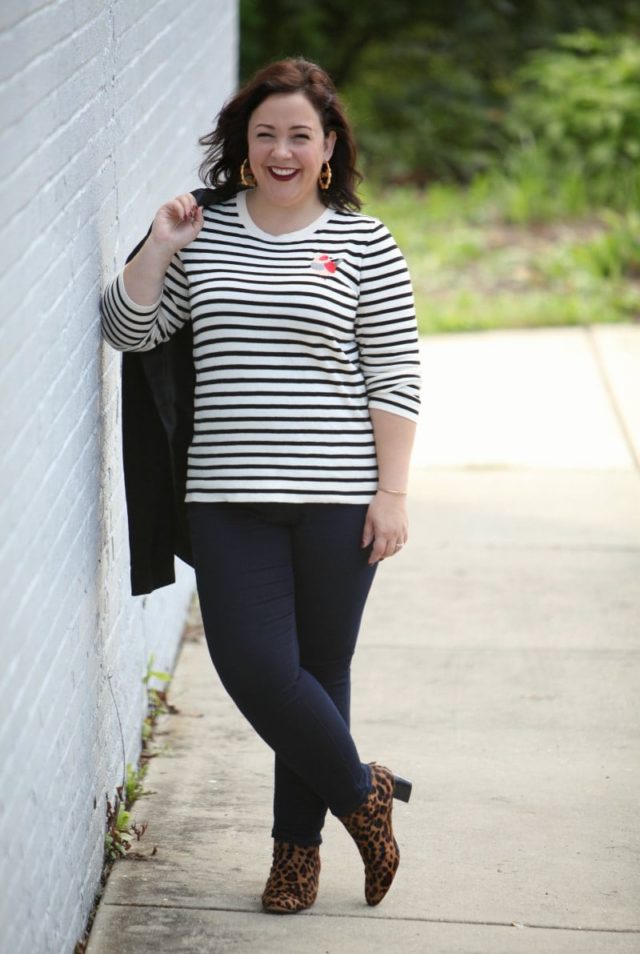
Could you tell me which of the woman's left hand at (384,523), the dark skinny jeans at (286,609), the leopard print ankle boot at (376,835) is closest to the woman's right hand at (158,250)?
the dark skinny jeans at (286,609)

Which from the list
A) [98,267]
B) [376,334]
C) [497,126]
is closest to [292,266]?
[376,334]

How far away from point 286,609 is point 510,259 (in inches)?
308

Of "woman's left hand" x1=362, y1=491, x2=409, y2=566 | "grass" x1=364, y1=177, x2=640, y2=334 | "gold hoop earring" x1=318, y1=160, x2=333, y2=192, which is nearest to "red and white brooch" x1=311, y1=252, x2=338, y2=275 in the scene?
"gold hoop earring" x1=318, y1=160, x2=333, y2=192

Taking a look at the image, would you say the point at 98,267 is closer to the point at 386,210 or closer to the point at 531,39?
the point at 386,210

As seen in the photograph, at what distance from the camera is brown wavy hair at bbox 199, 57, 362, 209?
300 centimetres

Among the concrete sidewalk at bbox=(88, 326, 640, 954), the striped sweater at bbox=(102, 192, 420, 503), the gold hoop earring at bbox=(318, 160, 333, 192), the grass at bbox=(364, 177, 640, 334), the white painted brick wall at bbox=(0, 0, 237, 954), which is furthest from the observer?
the grass at bbox=(364, 177, 640, 334)

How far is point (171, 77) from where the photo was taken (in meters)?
4.50

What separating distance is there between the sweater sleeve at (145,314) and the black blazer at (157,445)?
0.16 feet

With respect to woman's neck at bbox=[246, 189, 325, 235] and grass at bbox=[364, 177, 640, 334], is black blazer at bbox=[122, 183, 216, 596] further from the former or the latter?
grass at bbox=[364, 177, 640, 334]

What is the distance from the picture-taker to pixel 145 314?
2.97 metres

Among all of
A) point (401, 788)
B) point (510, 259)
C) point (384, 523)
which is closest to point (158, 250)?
point (384, 523)

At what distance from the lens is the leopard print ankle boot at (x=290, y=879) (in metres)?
3.21

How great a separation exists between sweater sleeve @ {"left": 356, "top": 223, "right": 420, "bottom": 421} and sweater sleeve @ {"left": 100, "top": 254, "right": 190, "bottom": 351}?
1.32 ft

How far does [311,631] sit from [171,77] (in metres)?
2.24
